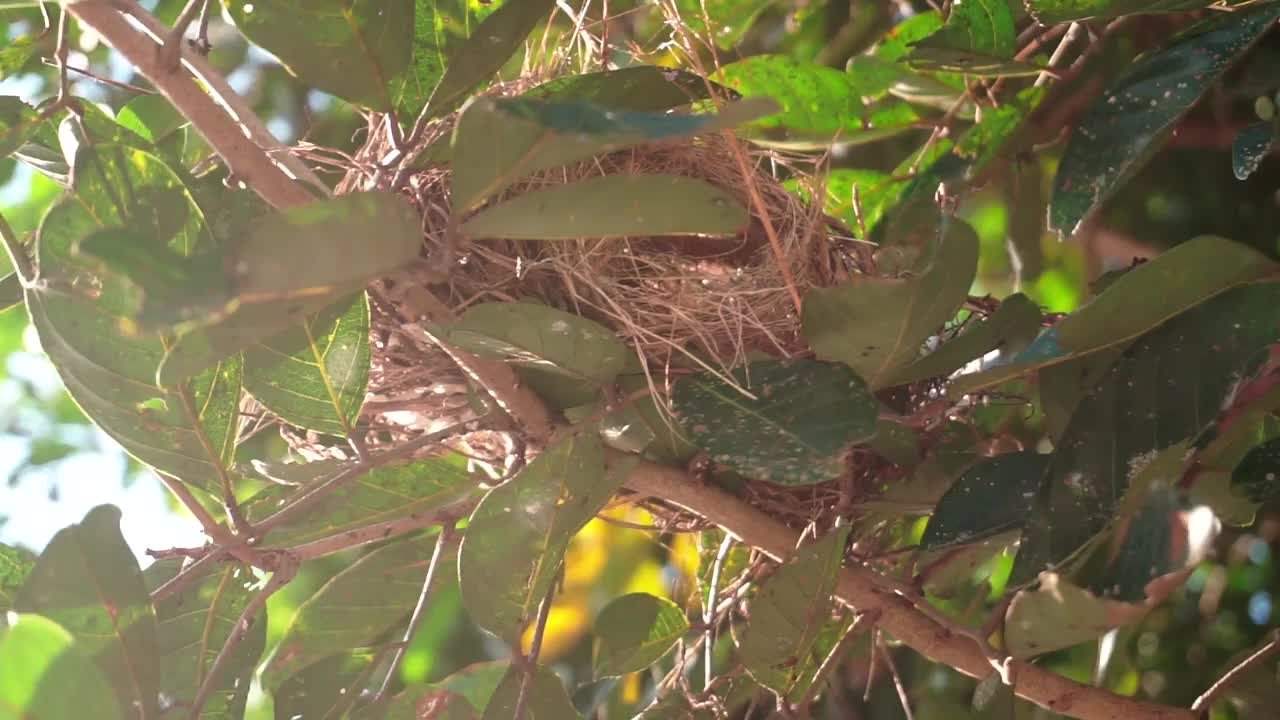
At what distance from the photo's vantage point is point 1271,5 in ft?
3.18

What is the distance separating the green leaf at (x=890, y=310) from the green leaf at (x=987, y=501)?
0.12 meters

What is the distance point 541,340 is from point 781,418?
161 mm

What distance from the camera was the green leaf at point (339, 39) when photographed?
2.63ft

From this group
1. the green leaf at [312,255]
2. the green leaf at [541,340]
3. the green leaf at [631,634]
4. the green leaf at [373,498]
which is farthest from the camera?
the green leaf at [631,634]

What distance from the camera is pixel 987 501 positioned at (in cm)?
92

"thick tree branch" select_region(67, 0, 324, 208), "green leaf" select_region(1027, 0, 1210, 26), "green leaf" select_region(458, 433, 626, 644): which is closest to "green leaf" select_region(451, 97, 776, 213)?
"thick tree branch" select_region(67, 0, 324, 208)

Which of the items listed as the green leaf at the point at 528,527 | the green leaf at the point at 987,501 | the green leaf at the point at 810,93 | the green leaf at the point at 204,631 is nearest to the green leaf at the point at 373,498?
the green leaf at the point at 204,631

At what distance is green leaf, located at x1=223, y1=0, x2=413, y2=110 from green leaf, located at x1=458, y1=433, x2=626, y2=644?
0.88 ft

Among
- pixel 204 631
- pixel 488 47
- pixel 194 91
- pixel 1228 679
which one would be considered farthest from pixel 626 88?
pixel 1228 679

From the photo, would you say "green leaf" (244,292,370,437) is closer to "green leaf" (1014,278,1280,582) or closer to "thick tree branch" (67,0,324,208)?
"thick tree branch" (67,0,324,208)

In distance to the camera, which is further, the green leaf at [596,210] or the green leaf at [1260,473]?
the green leaf at [1260,473]

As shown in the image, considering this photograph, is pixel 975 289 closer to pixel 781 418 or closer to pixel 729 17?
pixel 729 17

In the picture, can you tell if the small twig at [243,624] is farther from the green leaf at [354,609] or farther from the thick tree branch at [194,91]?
the thick tree branch at [194,91]

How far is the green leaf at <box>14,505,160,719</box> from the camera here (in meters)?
0.77
